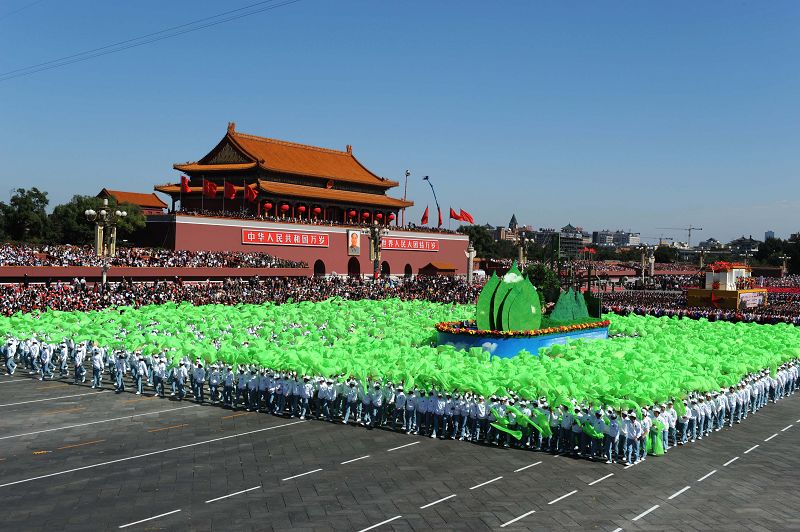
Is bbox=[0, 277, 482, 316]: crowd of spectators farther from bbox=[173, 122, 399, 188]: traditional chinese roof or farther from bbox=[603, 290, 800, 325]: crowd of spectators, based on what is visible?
bbox=[173, 122, 399, 188]: traditional chinese roof

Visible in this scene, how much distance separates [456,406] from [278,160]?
162 feet

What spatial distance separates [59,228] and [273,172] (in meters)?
16.8

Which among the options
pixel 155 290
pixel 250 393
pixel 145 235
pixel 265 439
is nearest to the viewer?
pixel 265 439

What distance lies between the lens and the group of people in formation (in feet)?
50.5

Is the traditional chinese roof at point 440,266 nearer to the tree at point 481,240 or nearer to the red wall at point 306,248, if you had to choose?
the red wall at point 306,248

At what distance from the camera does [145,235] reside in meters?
53.8

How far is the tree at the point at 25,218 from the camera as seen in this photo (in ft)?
186

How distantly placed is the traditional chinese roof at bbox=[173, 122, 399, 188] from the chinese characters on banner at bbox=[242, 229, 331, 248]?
5.98 m

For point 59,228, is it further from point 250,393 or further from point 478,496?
point 478,496

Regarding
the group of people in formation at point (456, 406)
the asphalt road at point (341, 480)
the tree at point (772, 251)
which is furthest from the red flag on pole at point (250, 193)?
the tree at point (772, 251)

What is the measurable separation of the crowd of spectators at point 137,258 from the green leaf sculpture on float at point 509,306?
25.3 metres

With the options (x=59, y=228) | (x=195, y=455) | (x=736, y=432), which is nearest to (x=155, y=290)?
(x=59, y=228)

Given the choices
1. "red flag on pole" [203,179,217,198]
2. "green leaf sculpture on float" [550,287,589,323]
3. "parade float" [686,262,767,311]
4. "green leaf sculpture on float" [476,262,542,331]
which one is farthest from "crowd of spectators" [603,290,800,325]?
"red flag on pole" [203,179,217,198]

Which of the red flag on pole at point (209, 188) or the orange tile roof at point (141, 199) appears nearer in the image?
the red flag on pole at point (209, 188)
